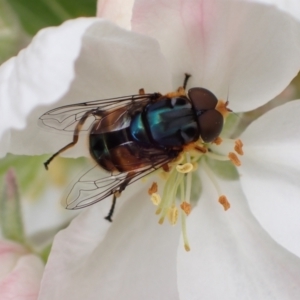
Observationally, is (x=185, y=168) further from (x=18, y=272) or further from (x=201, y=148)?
(x=18, y=272)

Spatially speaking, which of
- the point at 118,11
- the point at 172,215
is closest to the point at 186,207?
the point at 172,215

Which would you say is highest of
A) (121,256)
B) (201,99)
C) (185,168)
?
(201,99)

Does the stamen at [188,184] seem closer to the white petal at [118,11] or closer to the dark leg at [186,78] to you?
the dark leg at [186,78]

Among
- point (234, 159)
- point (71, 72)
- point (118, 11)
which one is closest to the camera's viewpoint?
point (71, 72)

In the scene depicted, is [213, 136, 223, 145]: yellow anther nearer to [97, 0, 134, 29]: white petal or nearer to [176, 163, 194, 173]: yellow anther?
[176, 163, 194, 173]: yellow anther

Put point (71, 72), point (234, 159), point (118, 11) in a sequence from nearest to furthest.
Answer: point (71, 72)
point (118, 11)
point (234, 159)

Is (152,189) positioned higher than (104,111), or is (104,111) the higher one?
(104,111)

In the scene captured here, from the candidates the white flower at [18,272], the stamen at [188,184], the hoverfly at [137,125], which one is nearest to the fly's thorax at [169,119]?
the hoverfly at [137,125]

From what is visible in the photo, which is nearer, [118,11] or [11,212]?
[118,11]

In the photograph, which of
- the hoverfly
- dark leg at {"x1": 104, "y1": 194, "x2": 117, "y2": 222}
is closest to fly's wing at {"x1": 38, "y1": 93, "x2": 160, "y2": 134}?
the hoverfly
